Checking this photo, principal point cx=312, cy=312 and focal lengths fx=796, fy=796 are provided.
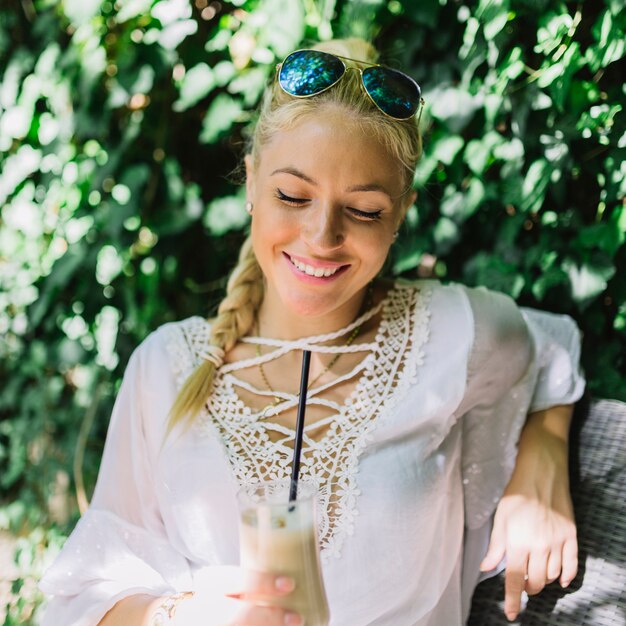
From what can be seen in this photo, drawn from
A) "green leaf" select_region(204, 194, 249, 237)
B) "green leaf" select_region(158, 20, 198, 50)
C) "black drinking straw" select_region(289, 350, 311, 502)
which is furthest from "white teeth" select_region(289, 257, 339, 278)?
"green leaf" select_region(158, 20, 198, 50)

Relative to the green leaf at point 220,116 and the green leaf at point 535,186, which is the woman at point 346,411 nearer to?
the green leaf at point 535,186

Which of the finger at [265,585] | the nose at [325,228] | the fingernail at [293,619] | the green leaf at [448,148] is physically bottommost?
the fingernail at [293,619]

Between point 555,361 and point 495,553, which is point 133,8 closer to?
point 555,361

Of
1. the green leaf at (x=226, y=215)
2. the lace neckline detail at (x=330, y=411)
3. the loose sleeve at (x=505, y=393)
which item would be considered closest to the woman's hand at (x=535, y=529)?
the loose sleeve at (x=505, y=393)

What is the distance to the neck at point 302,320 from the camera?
1.99 meters

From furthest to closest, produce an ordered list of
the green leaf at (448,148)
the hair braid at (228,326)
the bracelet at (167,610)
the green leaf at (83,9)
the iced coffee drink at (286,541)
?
1. the green leaf at (83,9)
2. the green leaf at (448,148)
3. the hair braid at (228,326)
4. the bracelet at (167,610)
5. the iced coffee drink at (286,541)

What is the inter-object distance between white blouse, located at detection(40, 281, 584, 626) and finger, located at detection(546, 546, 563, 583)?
25 centimetres

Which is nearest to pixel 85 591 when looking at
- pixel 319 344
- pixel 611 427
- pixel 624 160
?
pixel 319 344

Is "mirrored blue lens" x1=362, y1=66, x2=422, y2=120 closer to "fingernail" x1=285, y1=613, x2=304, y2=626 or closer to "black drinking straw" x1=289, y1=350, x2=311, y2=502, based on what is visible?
"black drinking straw" x1=289, y1=350, x2=311, y2=502

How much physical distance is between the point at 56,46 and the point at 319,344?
1506 mm

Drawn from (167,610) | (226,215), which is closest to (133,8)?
(226,215)

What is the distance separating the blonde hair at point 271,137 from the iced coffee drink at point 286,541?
641mm

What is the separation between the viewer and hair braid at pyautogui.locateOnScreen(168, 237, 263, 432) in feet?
6.20

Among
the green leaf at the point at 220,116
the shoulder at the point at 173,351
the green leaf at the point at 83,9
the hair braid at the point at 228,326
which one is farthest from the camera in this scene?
the green leaf at the point at 220,116
